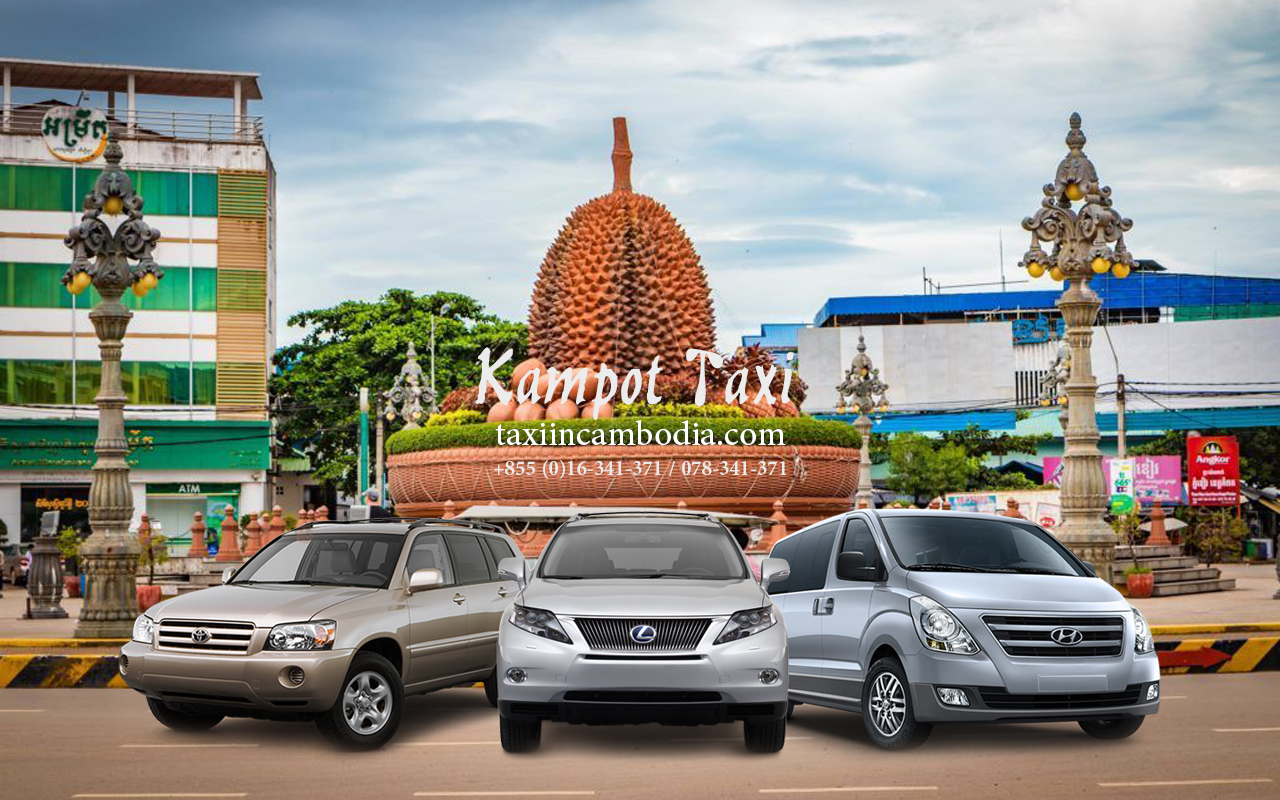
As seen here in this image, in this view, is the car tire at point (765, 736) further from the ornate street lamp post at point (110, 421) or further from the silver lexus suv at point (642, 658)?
the ornate street lamp post at point (110, 421)

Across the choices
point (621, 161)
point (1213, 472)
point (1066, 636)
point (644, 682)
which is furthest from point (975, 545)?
point (1213, 472)

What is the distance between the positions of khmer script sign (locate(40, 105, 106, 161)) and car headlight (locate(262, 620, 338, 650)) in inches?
2209

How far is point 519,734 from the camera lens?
10.4 meters

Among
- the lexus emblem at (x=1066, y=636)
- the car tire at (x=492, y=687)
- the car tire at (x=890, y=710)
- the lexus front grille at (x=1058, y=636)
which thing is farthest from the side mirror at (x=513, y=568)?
the lexus emblem at (x=1066, y=636)

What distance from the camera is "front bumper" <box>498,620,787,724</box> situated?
9703 mm

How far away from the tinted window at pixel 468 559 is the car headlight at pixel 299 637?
7.32ft

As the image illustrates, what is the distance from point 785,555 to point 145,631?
212 inches

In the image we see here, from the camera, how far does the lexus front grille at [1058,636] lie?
10211mm

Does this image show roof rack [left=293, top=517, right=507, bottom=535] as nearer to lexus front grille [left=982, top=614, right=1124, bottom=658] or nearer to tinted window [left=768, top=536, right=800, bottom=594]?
tinted window [left=768, top=536, right=800, bottom=594]

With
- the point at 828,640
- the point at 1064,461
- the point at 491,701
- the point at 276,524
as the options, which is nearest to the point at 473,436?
the point at 276,524

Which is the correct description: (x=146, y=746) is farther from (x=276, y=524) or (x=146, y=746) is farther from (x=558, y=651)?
(x=276, y=524)

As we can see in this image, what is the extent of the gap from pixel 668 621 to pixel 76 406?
187ft

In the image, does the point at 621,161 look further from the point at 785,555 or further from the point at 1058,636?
the point at 1058,636

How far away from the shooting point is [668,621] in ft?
32.4
